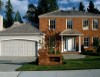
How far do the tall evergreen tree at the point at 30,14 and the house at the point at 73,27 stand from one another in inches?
1614

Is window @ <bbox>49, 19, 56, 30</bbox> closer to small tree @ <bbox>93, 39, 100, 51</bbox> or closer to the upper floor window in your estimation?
the upper floor window

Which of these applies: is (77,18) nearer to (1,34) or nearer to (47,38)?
(47,38)

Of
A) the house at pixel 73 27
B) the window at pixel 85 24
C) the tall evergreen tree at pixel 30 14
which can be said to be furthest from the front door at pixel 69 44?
the tall evergreen tree at pixel 30 14

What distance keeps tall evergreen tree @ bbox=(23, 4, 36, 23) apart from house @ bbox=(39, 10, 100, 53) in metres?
41.0

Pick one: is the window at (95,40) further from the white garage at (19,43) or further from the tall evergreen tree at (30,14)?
the tall evergreen tree at (30,14)

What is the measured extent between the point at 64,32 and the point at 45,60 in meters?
21.9

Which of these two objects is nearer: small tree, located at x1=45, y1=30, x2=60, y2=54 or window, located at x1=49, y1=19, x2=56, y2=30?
small tree, located at x1=45, y1=30, x2=60, y2=54

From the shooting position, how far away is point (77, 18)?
4941cm

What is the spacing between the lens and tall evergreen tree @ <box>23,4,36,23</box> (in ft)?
297

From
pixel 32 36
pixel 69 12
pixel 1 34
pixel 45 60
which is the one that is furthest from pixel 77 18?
pixel 45 60

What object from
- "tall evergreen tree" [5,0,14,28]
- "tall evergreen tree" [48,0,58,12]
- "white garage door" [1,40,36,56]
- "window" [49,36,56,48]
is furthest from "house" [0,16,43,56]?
"tall evergreen tree" [5,0,14,28]

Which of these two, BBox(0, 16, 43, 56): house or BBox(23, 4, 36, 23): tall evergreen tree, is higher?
BBox(23, 4, 36, 23): tall evergreen tree

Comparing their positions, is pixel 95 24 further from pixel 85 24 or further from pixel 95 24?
Result: pixel 85 24

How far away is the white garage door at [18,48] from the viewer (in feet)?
141
